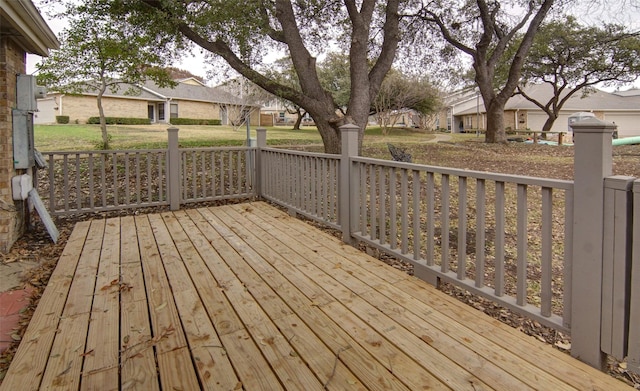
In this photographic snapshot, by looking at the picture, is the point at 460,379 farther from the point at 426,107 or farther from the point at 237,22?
the point at 426,107

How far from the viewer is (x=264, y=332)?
2139 millimetres

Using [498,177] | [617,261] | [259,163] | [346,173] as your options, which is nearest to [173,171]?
[259,163]

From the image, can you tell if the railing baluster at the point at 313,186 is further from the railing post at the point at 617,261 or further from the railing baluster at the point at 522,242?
the railing post at the point at 617,261

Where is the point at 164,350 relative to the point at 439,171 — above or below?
below

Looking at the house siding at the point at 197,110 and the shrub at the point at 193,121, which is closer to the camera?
the shrub at the point at 193,121

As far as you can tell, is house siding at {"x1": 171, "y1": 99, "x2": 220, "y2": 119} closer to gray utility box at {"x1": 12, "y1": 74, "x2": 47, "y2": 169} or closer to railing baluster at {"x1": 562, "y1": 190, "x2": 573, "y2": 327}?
gray utility box at {"x1": 12, "y1": 74, "x2": 47, "y2": 169}

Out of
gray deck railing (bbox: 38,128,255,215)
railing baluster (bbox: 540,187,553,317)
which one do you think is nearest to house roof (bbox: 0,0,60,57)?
gray deck railing (bbox: 38,128,255,215)

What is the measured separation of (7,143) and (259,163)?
9.89 feet

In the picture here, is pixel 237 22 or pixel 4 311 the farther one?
pixel 237 22

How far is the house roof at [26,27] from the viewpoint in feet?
9.57

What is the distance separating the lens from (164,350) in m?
1.96

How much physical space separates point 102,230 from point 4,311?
6.41ft

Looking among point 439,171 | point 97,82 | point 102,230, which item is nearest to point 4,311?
point 102,230

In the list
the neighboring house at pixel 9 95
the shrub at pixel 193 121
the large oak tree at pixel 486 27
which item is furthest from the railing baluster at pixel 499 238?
the shrub at pixel 193 121
